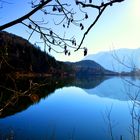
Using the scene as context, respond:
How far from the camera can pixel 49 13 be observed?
2102 mm

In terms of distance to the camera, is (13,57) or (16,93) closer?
(16,93)

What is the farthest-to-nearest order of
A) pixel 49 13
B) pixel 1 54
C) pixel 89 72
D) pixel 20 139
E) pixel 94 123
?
pixel 89 72, pixel 94 123, pixel 20 139, pixel 1 54, pixel 49 13

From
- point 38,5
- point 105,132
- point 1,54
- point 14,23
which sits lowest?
point 105,132

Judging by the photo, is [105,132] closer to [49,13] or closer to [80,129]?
[80,129]

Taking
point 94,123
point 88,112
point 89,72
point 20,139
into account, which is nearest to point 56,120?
point 94,123

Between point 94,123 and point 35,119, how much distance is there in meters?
4.43

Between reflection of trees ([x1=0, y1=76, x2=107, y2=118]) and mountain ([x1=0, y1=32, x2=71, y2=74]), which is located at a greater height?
mountain ([x1=0, y1=32, x2=71, y2=74])

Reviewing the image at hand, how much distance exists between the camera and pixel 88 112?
2806 centimetres

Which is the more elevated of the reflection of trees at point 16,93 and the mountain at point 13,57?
the mountain at point 13,57

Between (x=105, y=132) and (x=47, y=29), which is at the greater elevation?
(x=47, y=29)

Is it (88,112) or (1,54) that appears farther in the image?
(88,112)

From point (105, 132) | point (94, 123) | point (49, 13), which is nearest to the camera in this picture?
point (49, 13)

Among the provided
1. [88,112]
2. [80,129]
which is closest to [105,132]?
[80,129]

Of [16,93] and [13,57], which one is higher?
[13,57]
